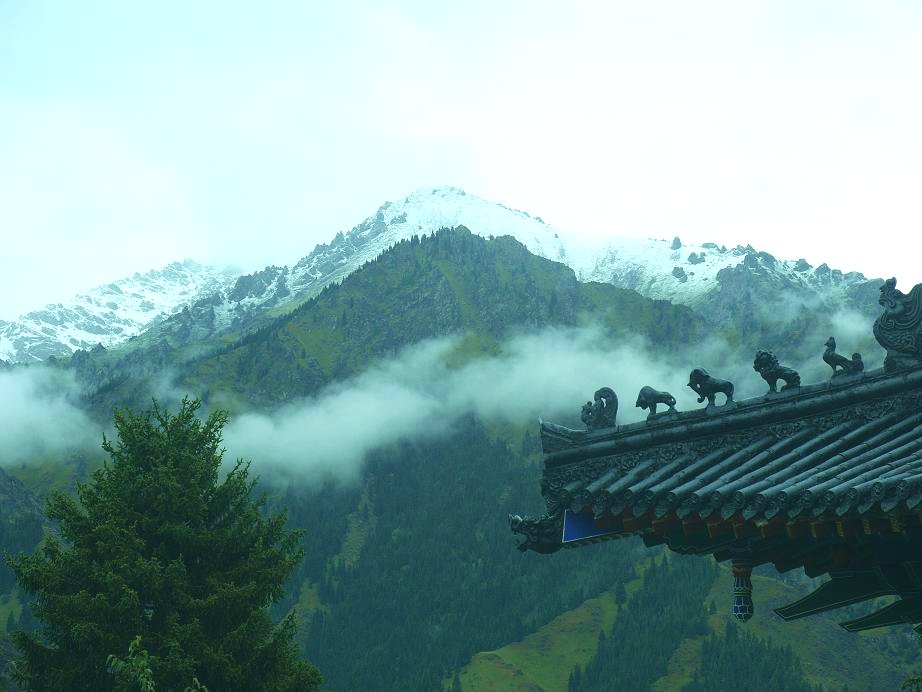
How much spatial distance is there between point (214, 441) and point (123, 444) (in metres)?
2.46

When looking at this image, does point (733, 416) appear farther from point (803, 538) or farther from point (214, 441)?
point (214, 441)

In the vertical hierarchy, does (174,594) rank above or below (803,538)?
below

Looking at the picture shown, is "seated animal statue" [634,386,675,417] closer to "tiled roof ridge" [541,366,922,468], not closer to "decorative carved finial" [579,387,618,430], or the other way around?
"tiled roof ridge" [541,366,922,468]

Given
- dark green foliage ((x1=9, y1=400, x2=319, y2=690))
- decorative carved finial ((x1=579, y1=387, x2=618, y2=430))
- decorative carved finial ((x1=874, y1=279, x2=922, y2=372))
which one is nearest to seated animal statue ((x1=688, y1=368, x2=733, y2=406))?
decorative carved finial ((x1=579, y1=387, x2=618, y2=430))

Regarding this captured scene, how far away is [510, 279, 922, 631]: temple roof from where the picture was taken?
41.5 feet

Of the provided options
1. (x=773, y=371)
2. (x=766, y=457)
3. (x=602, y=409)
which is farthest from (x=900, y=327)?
(x=602, y=409)

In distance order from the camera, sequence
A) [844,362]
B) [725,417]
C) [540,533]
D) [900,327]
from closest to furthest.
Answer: [900,327]
[844,362]
[725,417]
[540,533]

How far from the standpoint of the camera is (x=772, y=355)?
15.7 metres

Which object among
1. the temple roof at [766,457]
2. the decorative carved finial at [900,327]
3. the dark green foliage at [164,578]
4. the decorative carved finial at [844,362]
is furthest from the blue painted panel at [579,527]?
the dark green foliage at [164,578]

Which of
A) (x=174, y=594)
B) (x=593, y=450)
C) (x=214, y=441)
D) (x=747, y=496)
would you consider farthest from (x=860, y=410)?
(x=214, y=441)

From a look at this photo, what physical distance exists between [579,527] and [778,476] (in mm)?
3550

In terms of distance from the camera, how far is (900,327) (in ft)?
46.7

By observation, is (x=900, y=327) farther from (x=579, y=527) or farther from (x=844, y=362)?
(x=579, y=527)

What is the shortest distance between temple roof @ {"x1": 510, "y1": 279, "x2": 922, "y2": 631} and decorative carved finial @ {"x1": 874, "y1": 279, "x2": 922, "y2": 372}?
2cm
